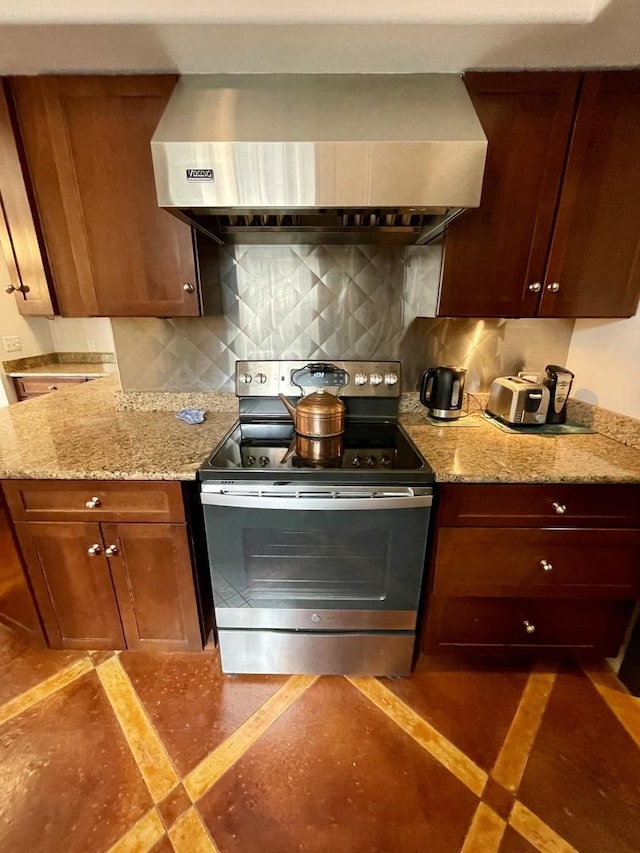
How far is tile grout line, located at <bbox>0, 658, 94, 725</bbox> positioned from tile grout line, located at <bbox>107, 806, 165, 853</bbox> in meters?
0.64

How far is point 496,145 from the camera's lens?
1261 millimetres

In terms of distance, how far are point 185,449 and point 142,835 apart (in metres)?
1.17

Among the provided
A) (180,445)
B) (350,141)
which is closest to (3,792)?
(180,445)

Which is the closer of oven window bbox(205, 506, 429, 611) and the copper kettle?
oven window bbox(205, 506, 429, 611)

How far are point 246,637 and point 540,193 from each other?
6.61 ft

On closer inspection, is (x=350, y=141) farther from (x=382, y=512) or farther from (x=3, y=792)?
(x=3, y=792)

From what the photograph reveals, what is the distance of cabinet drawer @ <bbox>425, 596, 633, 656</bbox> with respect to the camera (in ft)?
4.64

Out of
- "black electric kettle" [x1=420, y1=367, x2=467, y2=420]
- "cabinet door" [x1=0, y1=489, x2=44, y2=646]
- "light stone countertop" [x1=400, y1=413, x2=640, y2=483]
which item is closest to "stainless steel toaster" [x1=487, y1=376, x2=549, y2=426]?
"light stone countertop" [x1=400, y1=413, x2=640, y2=483]

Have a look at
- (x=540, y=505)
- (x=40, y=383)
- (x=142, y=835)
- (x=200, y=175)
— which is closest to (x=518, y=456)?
(x=540, y=505)

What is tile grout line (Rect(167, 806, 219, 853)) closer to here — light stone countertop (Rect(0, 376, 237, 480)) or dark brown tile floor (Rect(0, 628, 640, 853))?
dark brown tile floor (Rect(0, 628, 640, 853))

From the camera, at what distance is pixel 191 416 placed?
1712mm

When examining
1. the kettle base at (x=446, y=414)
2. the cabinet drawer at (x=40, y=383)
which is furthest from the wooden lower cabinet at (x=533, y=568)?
the cabinet drawer at (x=40, y=383)

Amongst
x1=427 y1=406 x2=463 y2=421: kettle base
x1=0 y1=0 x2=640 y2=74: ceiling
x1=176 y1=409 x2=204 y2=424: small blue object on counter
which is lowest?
x1=176 y1=409 x2=204 y2=424: small blue object on counter

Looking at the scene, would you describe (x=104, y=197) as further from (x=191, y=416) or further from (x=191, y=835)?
(x=191, y=835)
